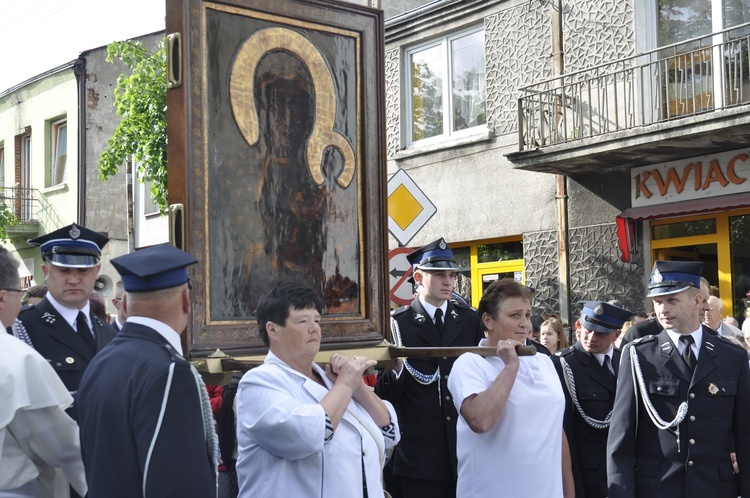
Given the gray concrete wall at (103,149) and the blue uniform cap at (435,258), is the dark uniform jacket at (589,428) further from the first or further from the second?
the gray concrete wall at (103,149)

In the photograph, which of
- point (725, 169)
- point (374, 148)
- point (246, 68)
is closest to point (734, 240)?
point (725, 169)

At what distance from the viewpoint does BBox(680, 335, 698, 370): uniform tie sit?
204 inches

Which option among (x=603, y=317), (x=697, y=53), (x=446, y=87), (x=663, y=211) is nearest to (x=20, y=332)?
(x=603, y=317)

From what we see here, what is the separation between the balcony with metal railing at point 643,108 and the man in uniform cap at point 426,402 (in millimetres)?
6977

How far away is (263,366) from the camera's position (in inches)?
150

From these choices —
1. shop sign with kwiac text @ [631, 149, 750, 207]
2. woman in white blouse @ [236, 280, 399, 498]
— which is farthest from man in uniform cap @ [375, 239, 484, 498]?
shop sign with kwiac text @ [631, 149, 750, 207]

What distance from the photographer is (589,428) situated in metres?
5.80

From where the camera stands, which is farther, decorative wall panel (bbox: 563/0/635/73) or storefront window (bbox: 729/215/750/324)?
decorative wall panel (bbox: 563/0/635/73)

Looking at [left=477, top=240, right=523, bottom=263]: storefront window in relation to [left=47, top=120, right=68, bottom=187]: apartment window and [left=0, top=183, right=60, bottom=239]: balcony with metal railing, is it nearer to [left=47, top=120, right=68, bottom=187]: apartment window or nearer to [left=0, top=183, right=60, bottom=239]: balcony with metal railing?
[left=47, top=120, right=68, bottom=187]: apartment window

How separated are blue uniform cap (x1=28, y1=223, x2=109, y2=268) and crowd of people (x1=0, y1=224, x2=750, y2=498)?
1 cm

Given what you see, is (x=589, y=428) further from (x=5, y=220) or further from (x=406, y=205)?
(x=5, y=220)

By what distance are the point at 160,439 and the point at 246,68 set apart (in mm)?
2182

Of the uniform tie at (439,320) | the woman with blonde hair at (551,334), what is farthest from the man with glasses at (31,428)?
the woman with blonde hair at (551,334)

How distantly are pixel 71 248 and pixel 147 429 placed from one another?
2.80m
